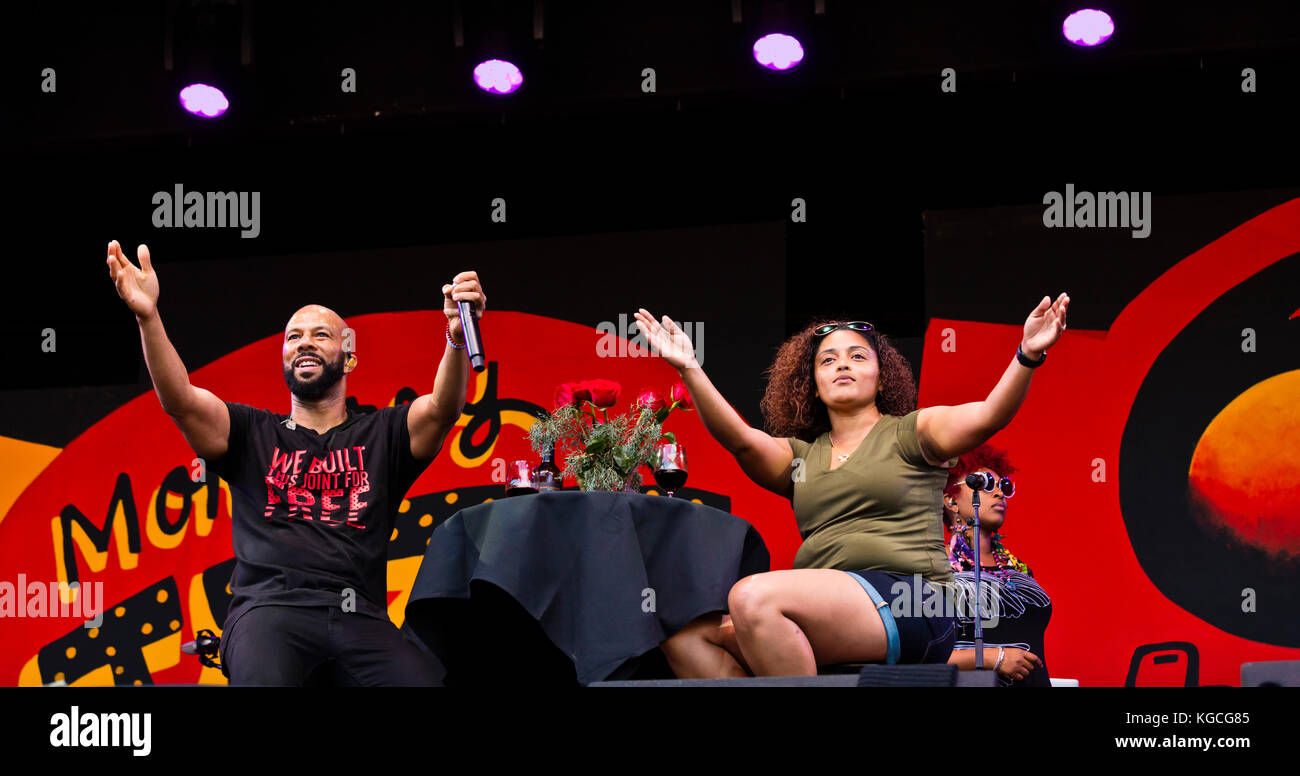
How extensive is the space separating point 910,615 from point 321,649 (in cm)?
139

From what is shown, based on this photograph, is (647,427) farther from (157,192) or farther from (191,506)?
(157,192)

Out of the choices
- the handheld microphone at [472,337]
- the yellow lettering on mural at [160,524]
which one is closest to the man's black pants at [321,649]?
the handheld microphone at [472,337]

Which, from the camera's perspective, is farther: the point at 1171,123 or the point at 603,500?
the point at 1171,123

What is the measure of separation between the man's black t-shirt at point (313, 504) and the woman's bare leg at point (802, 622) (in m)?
0.99

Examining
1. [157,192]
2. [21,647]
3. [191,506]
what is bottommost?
[21,647]

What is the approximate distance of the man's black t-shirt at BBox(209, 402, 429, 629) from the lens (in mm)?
3186

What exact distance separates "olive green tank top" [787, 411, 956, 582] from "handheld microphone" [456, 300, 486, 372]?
0.95 metres

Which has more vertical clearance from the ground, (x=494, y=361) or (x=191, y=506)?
(x=494, y=361)

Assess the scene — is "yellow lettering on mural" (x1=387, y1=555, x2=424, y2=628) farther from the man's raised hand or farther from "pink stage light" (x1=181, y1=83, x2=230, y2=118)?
the man's raised hand

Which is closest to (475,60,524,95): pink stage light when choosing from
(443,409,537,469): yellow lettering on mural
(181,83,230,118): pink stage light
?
(181,83,230,118): pink stage light
